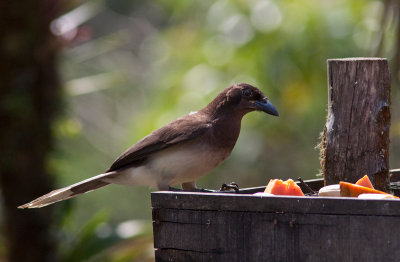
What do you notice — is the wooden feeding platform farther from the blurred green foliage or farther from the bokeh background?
the blurred green foliage

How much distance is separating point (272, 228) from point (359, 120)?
1228mm

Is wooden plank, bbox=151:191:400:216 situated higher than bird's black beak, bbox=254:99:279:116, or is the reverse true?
bird's black beak, bbox=254:99:279:116

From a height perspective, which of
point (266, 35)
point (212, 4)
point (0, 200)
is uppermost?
point (212, 4)

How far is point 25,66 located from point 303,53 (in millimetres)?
2273

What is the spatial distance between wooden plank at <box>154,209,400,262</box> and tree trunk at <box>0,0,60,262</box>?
3150mm

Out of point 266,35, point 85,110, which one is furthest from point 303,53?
point 85,110

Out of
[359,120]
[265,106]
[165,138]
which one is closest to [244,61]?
[265,106]

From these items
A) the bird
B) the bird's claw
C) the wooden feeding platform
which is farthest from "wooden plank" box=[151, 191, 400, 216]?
the bird

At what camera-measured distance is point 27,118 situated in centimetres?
592

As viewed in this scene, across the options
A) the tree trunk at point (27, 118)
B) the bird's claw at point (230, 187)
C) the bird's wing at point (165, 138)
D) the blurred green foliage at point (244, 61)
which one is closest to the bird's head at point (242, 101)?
the bird's wing at point (165, 138)

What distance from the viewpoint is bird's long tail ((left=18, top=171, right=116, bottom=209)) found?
4.52 metres

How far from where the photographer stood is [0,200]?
6094 millimetres

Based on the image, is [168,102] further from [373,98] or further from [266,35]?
[373,98]

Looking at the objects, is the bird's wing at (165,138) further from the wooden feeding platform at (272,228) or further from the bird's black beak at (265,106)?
the wooden feeding platform at (272,228)
